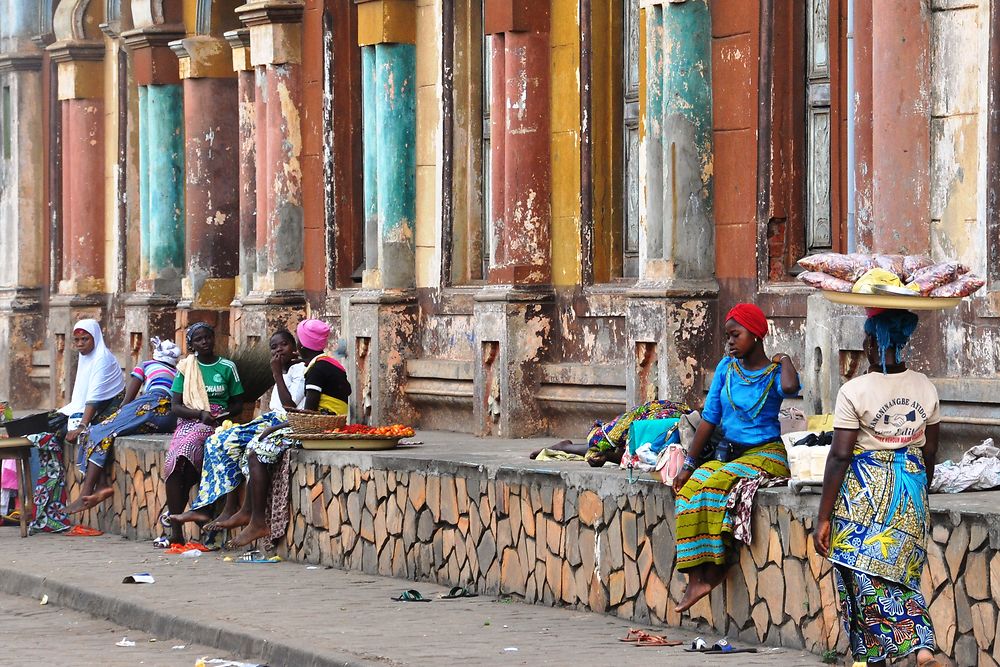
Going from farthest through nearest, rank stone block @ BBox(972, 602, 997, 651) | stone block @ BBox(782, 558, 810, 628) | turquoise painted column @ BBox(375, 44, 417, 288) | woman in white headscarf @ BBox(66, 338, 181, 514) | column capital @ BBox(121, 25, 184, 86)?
column capital @ BBox(121, 25, 184, 86), turquoise painted column @ BBox(375, 44, 417, 288), woman in white headscarf @ BBox(66, 338, 181, 514), stone block @ BBox(782, 558, 810, 628), stone block @ BBox(972, 602, 997, 651)

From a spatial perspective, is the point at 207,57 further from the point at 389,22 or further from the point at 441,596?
the point at 441,596

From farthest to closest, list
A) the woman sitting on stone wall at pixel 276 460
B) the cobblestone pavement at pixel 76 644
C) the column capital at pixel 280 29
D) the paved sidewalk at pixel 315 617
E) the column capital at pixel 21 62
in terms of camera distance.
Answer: the column capital at pixel 21 62, the column capital at pixel 280 29, the woman sitting on stone wall at pixel 276 460, the cobblestone pavement at pixel 76 644, the paved sidewalk at pixel 315 617

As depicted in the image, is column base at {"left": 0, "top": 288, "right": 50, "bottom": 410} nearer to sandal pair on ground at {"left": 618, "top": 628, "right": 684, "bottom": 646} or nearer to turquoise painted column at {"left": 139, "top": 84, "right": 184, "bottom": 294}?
turquoise painted column at {"left": 139, "top": 84, "right": 184, "bottom": 294}

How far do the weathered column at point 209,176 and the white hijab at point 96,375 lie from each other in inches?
134

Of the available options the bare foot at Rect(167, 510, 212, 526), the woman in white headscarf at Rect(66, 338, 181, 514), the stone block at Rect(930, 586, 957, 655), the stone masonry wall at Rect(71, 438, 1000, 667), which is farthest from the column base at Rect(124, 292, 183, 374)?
the stone block at Rect(930, 586, 957, 655)

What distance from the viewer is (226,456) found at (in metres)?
14.9

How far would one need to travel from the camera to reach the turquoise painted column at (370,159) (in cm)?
1791

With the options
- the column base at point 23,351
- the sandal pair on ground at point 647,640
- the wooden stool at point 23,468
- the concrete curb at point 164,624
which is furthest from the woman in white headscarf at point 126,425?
the column base at point 23,351

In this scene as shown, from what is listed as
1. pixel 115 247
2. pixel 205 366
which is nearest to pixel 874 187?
pixel 205 366

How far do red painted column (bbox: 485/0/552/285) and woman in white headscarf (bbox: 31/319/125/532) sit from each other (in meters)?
3.54

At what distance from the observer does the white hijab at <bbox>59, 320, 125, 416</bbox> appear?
17.2m

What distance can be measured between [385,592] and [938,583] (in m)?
4.34

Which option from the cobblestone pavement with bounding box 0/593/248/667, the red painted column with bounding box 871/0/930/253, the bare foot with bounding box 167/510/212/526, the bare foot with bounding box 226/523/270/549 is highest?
the red painted column with bounding box 871/0/930/253

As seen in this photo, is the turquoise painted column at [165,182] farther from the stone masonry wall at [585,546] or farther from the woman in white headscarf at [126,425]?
the stone masonry wall at [585,546]
